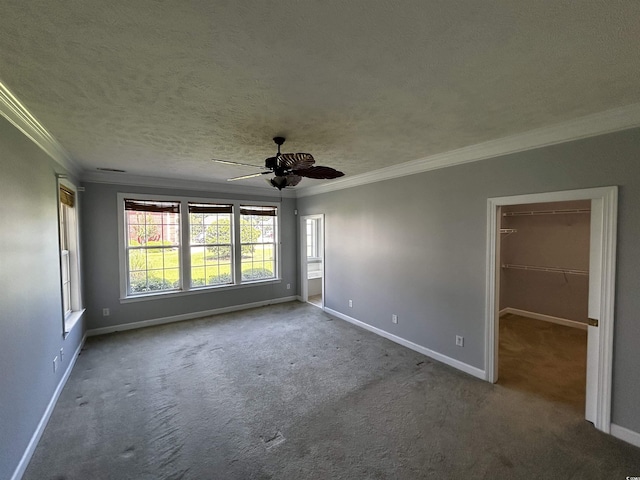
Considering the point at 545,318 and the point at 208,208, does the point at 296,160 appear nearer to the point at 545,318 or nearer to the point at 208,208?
the point at 208,208

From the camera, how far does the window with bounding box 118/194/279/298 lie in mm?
4746

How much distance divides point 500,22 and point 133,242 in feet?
17.8

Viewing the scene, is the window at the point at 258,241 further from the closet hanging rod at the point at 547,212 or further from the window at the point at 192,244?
the closet hanging rod at the point at 547,212

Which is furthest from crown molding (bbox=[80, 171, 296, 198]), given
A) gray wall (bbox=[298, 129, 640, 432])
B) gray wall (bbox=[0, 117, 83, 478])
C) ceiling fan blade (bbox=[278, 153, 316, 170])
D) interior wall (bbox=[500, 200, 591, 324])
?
interior wall (bbox=[500, 200, 591, 324])

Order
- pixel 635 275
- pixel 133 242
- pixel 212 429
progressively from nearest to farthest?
pixel 635 275 → pixel 212 429 → pixel 133 242

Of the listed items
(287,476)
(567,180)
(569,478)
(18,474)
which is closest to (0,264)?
(18,474)

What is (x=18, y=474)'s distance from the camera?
1.84m

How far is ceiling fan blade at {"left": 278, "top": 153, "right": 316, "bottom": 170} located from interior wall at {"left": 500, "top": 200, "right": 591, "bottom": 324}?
4.70 m

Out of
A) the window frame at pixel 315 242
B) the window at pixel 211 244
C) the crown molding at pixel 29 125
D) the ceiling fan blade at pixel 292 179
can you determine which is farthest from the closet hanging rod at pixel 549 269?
the crown molding at pixel 29 125

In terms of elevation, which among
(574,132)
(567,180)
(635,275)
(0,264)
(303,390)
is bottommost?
(303,390)

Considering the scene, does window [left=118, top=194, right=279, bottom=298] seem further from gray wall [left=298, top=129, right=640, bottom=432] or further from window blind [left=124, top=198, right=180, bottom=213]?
gray wall [left=298, top=129, right=640, bottom=432]

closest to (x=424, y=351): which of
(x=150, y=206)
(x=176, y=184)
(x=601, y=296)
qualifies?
(x=601, y=296)

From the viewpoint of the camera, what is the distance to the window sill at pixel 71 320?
320 centimetres

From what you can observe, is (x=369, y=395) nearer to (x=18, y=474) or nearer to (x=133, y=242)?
(x=18, y=474)
